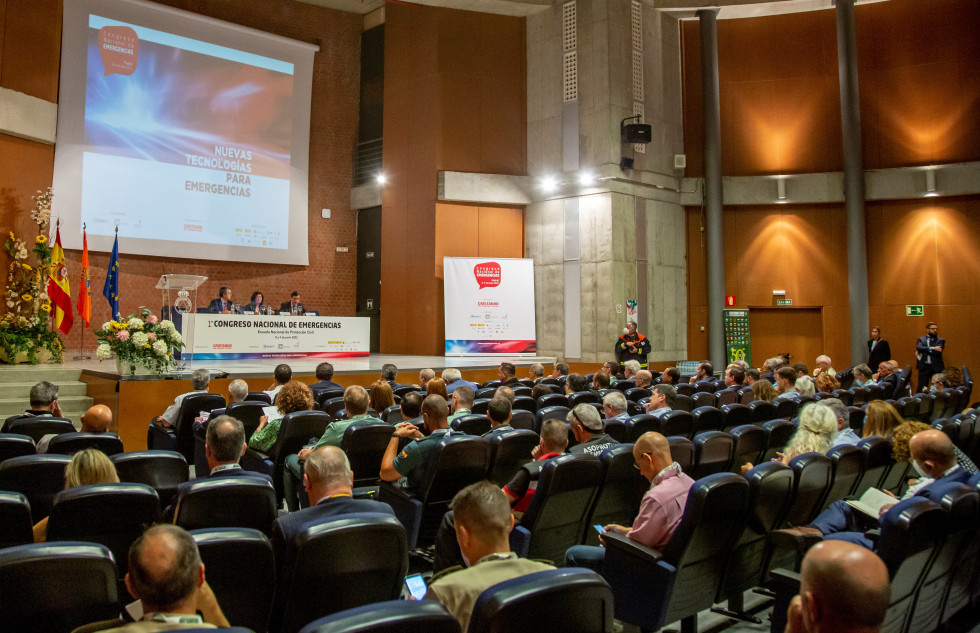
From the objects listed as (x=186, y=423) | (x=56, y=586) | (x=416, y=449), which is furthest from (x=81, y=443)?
(x=56, y=586)

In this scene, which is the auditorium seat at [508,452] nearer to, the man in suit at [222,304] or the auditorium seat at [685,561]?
the auditorium seat at [685,561]

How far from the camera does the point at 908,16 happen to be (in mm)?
13414

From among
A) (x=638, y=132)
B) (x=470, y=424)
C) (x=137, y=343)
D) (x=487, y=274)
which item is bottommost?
(x=470, y=424)

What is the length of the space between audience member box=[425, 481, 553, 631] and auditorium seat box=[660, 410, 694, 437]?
3188mm

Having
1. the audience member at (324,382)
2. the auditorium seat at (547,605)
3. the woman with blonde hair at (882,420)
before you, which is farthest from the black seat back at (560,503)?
the audience member at (324,382)

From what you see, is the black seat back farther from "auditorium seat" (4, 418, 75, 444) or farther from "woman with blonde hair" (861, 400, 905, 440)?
"auditorium seat" (4, 418, 75, 444)

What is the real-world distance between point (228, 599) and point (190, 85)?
1240cm

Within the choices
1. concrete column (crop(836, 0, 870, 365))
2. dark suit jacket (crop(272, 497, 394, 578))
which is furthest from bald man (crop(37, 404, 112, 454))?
concrete column (crop(836, 0, 870, 365))

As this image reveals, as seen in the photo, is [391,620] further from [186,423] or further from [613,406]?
[186,423]

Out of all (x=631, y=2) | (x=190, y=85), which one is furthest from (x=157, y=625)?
(x=631, y=2)

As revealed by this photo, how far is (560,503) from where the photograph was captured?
3170 mm

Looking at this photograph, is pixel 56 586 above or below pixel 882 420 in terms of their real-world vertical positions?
below

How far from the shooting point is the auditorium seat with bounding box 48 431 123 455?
11.6 ft

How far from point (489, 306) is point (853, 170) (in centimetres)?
756
